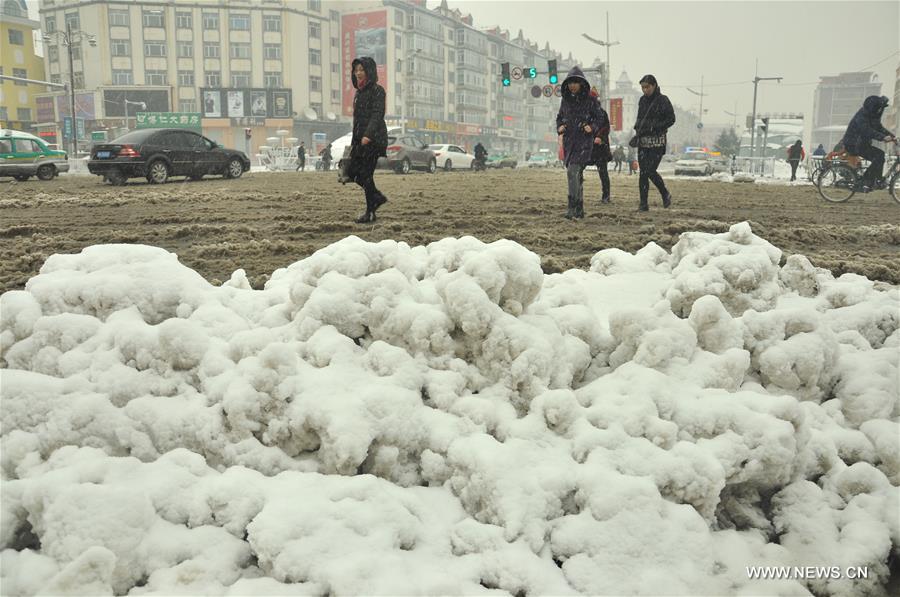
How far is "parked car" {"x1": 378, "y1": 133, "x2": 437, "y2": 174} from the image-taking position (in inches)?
988

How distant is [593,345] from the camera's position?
10.2ft

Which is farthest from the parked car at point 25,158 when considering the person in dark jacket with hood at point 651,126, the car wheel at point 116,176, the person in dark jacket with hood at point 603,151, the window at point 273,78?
the window at point 273,78

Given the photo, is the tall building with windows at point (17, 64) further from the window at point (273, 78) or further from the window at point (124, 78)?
the window at point (273, 78)

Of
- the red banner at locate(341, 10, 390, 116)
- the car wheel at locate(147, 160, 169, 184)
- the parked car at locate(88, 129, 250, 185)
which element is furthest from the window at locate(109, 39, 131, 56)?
the car wheel at locate(147, 160, 169, 184)

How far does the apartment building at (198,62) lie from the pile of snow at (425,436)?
77.6 m

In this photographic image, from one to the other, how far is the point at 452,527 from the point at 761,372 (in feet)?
4.91

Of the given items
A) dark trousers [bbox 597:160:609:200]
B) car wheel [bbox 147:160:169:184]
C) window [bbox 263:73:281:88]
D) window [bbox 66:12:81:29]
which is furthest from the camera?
window [bbox 263:73:281:88]

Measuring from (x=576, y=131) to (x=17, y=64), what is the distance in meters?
83.0

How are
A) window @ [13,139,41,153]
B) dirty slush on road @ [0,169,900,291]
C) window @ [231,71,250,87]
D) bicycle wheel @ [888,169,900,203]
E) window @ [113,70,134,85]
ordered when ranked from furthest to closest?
window @ [231,71,250,87] → window @ [113,70,134,85] → window @ [13,139,41,153] → bicycle wheel @ [888,169,900,203] → dirty slush on road @ [0,169,900,291]

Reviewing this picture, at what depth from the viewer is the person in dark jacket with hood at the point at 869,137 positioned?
12.9 metres

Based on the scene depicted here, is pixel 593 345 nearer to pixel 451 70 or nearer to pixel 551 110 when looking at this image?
pixel 451 70

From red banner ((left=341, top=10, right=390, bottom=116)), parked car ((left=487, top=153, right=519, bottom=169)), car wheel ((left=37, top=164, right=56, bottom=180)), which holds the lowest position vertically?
car wheel ((left=37, top=164, right=56, bottom=180))

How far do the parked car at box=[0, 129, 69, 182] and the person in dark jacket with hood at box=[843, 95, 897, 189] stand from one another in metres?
20.3

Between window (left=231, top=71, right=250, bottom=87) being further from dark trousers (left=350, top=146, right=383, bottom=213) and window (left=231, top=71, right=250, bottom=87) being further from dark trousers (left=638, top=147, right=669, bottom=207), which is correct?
dark trousers (left=350, top=146, right=383, bottom=213)
